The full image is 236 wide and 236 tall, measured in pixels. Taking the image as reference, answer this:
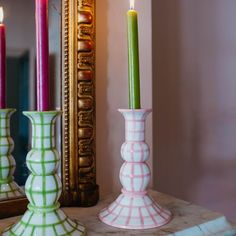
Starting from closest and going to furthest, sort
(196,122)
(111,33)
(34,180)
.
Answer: (34,180), (111,33), (196,122)

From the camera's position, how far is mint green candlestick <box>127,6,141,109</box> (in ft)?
1.99

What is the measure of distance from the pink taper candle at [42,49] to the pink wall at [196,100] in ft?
1.96

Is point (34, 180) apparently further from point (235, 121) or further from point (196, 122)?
point (235, 121)

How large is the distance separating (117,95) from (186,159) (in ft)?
1.49

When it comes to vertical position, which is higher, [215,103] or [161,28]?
[161,28]

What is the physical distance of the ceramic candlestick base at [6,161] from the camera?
640mm

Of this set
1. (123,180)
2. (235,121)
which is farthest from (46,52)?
(235,121)

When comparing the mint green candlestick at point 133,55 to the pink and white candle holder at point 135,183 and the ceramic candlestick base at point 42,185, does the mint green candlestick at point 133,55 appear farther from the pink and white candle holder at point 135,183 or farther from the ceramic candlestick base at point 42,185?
the ceramic candlestick base at point 42,185

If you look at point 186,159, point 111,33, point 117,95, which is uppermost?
point 111,33

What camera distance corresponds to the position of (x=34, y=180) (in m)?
0.52

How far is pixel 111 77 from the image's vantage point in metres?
0.81

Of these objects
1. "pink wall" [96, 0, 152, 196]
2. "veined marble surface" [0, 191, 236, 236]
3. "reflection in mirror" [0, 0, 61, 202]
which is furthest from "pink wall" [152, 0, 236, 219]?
"reflection in mirror" [0, 0, 61, 202]

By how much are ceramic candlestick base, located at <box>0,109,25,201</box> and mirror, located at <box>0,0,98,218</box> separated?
0.03 feet

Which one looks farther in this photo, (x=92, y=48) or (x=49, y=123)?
(x=92, y=48)
